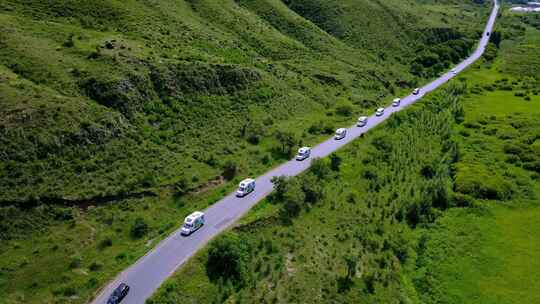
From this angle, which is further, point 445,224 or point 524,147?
point 524,147

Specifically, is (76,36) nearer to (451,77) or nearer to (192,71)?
(192,71)

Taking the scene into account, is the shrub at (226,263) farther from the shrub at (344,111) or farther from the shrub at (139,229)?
the shrub at (344,111)

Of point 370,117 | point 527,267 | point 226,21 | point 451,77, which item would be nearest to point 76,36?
point 226,21

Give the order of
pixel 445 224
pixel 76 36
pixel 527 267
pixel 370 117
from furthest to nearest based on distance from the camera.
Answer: pixel 370 117 < pixel 76 36 < pixel 445 224 < pixel 527 267

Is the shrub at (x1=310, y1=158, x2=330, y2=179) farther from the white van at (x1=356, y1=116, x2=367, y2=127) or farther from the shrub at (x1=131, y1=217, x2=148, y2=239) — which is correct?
the shrub at (x1=131, y1=217, x2=148, y2=239)

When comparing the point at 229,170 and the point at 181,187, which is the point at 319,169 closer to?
the point at 229,170
